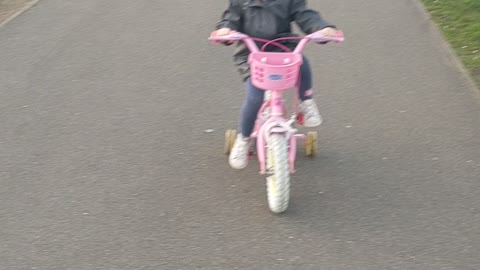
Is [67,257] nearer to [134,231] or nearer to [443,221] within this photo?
[134,231]

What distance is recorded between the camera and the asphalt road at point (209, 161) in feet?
15.3

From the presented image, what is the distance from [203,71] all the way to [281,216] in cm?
296

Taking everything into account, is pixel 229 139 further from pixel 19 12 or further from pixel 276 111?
pixel 19 12

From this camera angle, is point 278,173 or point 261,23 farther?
point 261,23

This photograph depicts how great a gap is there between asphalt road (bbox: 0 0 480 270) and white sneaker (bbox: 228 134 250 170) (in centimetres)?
13

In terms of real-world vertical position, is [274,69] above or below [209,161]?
above

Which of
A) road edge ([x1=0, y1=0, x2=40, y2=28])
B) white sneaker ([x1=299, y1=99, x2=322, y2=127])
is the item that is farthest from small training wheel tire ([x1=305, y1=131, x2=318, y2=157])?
road edge ([x1=0, y1=0, x2=40, y2=28])

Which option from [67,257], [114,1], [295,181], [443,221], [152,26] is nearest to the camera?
[67,257]

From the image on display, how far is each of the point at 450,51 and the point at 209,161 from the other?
127 inches

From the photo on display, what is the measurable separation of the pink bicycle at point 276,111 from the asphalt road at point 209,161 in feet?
0.84

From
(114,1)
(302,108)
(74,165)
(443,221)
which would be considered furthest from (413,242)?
(114,1)

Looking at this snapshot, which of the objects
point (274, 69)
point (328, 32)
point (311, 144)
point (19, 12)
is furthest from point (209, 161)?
point (19, 12)

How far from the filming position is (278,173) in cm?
472

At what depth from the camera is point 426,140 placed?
6023 millimetres
